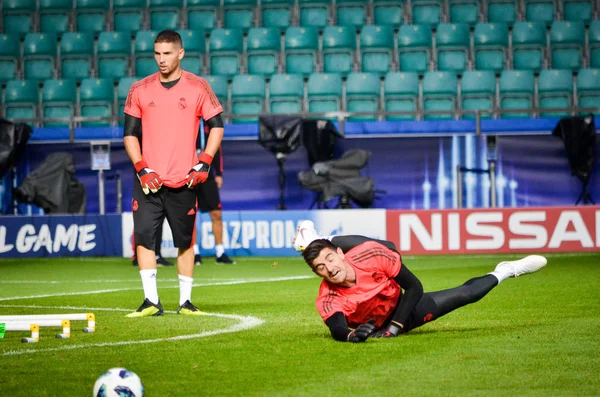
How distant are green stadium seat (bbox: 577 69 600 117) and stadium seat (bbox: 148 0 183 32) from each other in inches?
314

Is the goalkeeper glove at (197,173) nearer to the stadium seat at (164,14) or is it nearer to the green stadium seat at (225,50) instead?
the green stadium seat at (225,50)

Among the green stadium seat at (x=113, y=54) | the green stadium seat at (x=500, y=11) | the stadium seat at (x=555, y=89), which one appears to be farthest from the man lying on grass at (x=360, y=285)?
the green stadium seat at (x=500, y=11)

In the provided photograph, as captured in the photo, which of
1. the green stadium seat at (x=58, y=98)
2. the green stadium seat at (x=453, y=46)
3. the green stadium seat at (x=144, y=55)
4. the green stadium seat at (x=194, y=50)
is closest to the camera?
the green stadium seat at (x=58, y=98)

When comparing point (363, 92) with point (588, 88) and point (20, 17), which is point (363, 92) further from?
point (20, 17)

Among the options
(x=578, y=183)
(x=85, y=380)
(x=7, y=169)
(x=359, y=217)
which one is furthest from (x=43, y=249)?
(x=85, y=380)

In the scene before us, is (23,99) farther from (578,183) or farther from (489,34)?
(578,183)

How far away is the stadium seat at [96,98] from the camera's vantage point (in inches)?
768

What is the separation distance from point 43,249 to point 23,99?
13.5 ft

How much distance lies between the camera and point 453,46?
782 inches

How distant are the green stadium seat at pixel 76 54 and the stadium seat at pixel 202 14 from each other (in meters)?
2.02

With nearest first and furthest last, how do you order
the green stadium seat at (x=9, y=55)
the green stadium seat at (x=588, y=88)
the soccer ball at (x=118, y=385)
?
the soccer ball at (x=118, y=385), the green stadium seat at (x=588, y=88), the green stadium seat at (x=9, y=55)

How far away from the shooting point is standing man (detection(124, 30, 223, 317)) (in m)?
8.27

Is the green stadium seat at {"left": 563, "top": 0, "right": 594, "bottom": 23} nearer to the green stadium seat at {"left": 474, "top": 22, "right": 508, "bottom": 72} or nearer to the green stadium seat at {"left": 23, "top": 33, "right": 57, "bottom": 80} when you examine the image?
the green stadium seat at {"left": 474, "top": 22, "right": 508, "bottom": 72}

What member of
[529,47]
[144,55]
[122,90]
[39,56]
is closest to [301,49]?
[144,55]
